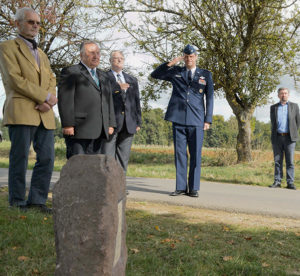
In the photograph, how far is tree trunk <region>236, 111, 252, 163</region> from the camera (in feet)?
46.2

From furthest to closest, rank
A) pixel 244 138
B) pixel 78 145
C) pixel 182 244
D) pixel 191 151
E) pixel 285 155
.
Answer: pixel 244 138 → pixel 285 155 → pixel 191 151 → pixel 78 145 → pixel 182 244

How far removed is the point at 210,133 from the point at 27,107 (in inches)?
2074

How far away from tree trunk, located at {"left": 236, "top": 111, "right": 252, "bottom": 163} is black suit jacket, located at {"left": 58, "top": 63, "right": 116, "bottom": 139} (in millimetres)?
10147

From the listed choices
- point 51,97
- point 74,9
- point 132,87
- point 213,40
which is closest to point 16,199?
point 51,97

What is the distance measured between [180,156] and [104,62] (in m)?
11.2

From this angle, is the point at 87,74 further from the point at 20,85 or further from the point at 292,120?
the point at 292,120

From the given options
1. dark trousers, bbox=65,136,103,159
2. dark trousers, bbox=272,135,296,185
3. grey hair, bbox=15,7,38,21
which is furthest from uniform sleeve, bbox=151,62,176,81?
dark trousers, bbox=272,135,296,185

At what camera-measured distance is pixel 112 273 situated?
7.56 ft

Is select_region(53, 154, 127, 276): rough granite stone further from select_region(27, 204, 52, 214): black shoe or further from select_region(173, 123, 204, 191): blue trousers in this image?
select_region(173, 123, 204, 191): blue trousers

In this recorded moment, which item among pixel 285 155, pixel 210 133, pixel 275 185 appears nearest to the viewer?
pixel 275 185

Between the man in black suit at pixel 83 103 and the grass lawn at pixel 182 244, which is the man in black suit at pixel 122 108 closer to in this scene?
the man in black suit at pixel 83 103

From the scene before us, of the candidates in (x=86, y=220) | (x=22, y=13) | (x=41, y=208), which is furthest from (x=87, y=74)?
(x=86, y=220)

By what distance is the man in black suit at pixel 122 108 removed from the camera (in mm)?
5773

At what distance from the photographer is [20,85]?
4379mm
